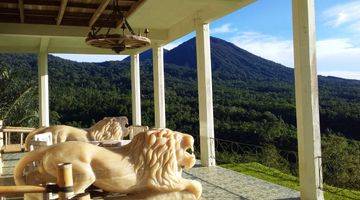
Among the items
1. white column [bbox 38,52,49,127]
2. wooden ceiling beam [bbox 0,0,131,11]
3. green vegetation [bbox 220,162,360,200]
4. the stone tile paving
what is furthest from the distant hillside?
the stone tile paving

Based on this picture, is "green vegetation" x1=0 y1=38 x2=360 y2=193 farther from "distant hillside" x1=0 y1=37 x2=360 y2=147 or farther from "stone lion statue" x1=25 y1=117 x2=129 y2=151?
"stone lion statue" x1=25 y1=117 x2=129 y2=151

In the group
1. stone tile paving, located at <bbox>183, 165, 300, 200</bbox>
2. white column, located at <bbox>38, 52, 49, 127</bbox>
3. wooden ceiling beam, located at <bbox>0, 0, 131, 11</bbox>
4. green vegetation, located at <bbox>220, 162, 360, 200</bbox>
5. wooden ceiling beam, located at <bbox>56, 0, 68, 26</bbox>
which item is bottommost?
green vegetation, located at <bbox>220, 162, 360, 200</bbox>

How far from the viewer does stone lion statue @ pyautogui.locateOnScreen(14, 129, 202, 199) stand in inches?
92.8

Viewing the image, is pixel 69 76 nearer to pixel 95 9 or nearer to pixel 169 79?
pixel 169 79

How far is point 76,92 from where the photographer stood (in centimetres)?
1919

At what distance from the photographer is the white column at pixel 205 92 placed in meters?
7.52

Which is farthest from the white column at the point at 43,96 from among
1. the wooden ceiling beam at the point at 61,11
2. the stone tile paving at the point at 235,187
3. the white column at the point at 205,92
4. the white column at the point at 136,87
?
the stone tile paving at the point at 235,187

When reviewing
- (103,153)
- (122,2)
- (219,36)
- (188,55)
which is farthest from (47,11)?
(219,36)

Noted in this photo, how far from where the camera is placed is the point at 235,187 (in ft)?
18.5

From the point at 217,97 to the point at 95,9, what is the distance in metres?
15.4

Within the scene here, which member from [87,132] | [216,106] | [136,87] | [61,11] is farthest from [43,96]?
[216,106]

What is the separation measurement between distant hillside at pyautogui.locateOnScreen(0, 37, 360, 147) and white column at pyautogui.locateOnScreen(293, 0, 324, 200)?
35.6 feet

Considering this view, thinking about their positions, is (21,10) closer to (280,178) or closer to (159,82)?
(159,82)

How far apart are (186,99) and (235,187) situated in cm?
1516
